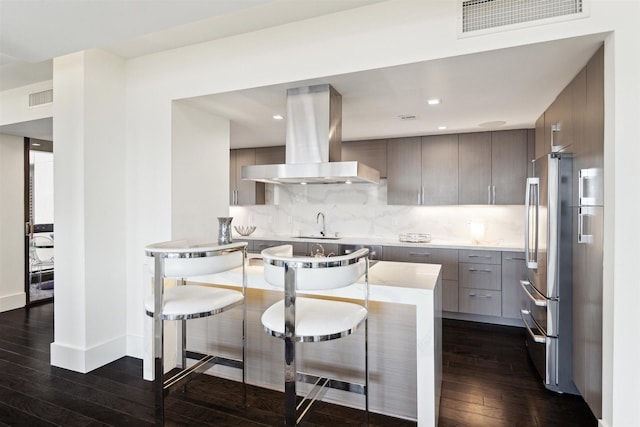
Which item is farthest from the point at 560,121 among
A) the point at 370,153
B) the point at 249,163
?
the point at 249,163

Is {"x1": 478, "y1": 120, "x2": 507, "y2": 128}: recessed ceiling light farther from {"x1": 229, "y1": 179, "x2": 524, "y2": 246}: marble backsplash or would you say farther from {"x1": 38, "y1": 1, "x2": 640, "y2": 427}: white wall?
{"x1": 38, "y1": 1, "x2": 640, "y2": 427}: white wall

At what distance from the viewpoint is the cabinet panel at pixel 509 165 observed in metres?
4.25

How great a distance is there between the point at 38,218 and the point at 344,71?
524 cm

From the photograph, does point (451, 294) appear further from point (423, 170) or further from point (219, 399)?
point (219, 399)

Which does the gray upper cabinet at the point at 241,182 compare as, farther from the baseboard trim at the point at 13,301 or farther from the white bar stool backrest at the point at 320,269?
the white bar stool backrest at the point at 320,269

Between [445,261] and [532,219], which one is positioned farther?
[445,261]

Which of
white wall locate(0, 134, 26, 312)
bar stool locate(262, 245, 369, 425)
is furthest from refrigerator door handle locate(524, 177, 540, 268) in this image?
white wall locate(0, 134, 26, 312)

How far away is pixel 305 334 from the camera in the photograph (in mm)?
1729

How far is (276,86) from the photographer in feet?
8.59

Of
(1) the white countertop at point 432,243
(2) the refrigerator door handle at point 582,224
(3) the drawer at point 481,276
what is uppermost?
(2) the refrigerator door handle at point 582,224

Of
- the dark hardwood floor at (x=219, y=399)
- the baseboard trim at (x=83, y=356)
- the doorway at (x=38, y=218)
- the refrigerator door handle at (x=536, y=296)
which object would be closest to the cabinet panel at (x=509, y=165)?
the refrigerator door handle at (x=536, y=296)

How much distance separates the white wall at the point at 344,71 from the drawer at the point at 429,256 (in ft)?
7.42

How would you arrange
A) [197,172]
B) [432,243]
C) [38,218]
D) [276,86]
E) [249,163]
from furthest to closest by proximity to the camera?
[249,163], [38,218], [432,243], [197,172], [276,86]

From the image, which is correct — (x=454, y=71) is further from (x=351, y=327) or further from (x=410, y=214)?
(x=410, y=214)
